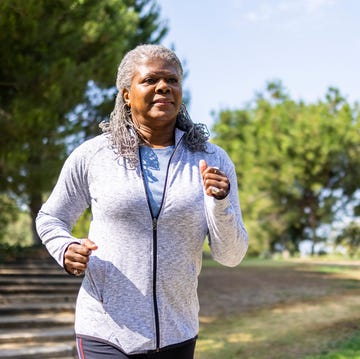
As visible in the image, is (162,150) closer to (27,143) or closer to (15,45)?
(27,143)

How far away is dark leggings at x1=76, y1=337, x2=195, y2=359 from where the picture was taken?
189 cm

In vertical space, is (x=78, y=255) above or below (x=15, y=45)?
below

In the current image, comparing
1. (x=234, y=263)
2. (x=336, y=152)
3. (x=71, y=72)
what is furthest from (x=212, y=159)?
(x=336, y=152)

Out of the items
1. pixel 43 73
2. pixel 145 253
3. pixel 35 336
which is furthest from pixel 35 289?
pixel 145 253

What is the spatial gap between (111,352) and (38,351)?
4976 millimetres

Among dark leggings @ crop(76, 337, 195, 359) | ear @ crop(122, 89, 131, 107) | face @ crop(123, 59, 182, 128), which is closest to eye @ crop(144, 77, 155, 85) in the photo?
face @ crop(123, 59, 182, 128)

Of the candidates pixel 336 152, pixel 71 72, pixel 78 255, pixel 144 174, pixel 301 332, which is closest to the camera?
pixel 78 255

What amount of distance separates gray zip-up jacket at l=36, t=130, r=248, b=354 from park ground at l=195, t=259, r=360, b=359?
4275 mm

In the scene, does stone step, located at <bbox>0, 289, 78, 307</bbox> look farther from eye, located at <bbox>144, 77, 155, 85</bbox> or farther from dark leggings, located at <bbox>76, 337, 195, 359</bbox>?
eye, located at <bbox>144, 77, 155, 85</bbox>

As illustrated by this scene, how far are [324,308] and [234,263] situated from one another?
738cm

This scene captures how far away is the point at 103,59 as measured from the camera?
1134 cm

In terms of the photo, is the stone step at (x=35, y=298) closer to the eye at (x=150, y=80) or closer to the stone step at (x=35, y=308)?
the stone step at (x=35, y=308)

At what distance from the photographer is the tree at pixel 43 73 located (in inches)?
356

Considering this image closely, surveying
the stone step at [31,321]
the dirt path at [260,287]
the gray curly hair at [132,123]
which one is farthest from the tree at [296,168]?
the gray curly hair at [132,123]
